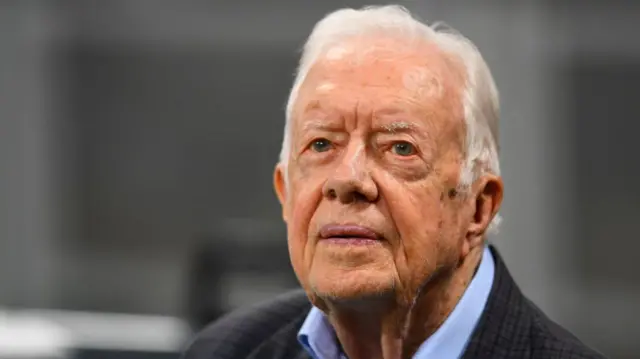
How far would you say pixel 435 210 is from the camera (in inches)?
66.1

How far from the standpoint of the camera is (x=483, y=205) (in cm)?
177

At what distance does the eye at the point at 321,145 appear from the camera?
1.70 meters

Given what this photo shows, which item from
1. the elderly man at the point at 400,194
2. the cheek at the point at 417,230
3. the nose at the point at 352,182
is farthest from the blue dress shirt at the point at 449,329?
the nose at the point at 352,182

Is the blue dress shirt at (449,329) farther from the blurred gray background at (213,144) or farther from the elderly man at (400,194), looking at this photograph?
the blurred gray background at (213,144)

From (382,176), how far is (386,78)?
145 mm

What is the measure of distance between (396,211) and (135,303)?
280 centimetres

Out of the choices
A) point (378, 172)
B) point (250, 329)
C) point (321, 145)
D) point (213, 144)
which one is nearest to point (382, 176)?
point (378, 172)

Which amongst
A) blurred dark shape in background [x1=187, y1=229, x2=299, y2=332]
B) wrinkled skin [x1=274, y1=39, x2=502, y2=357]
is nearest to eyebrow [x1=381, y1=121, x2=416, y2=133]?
wrinkled skin [x1=274, y1=39, x2=502, y2=357]

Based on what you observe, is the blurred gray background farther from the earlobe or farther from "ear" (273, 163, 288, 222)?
the earlobe

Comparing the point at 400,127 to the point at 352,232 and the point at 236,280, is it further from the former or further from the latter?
the point at 236,280

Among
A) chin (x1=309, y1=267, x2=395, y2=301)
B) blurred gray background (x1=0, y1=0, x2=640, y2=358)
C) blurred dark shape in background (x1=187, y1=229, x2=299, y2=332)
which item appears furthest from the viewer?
blurred gray background (x1=0, y1=0, x2=640, y2=358)

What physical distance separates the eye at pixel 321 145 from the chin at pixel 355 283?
0.63 feet

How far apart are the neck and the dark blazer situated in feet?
0.19

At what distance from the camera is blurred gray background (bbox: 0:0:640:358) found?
12.5 feet
